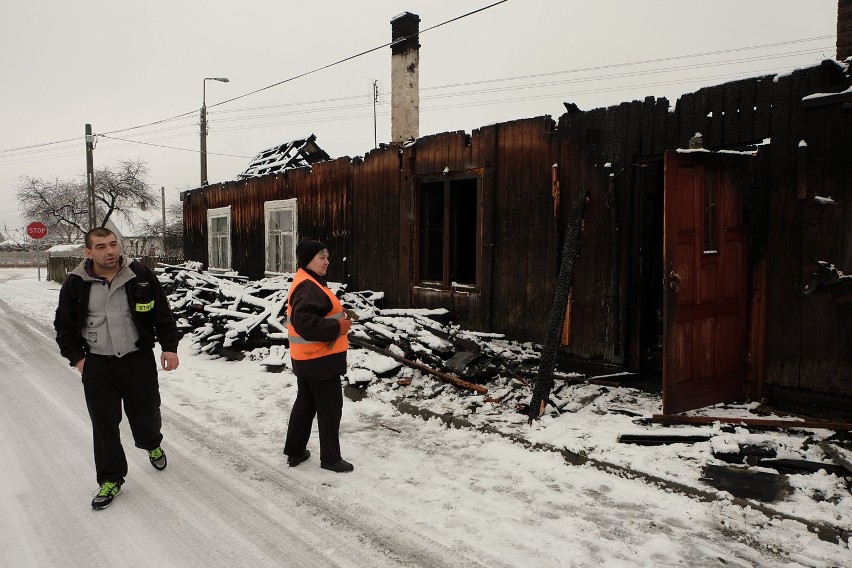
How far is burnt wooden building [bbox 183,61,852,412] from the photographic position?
5.39 m

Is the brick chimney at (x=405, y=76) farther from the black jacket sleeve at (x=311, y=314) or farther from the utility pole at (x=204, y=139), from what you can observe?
the utility pole at (x=204, y=139)

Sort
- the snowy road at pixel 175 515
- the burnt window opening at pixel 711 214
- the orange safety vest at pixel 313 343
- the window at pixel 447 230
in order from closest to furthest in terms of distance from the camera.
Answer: the snowy road at pixel 175 515 → the orange safety vest at pixel 313 343 → the burnt window opening at pixel 711 214 → the window at pixel 447 230

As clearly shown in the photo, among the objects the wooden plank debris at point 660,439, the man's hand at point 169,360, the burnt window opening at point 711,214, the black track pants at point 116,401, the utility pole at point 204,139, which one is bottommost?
the wooden plank debris at point 660,439

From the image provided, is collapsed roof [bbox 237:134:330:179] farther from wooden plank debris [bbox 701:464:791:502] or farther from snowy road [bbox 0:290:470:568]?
wooden plank debris [bbox 701:464:791:502]

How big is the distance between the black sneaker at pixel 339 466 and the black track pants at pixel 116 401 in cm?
141

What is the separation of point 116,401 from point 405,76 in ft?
32.6

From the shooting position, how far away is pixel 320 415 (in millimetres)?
4457

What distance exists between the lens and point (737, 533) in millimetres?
3496

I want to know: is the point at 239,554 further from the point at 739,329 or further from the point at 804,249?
the point at 804,249

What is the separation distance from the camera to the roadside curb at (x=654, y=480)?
137 inches

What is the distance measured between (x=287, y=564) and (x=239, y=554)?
1.08ft

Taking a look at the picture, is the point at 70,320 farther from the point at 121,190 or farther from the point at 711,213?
the point at 121,190

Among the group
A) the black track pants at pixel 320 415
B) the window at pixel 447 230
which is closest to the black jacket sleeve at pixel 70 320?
the black track pants at pixel 320 415

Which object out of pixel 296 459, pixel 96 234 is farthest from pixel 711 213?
pixel 96 234
